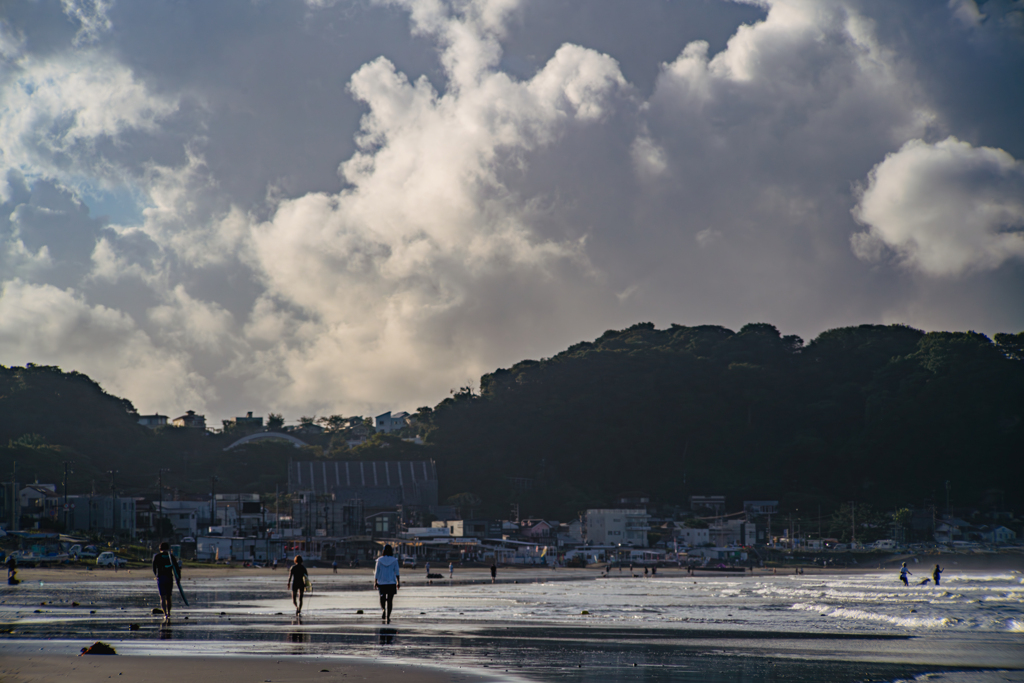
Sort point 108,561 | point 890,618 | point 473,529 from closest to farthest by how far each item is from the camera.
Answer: point 890,618 < point 108,561 < point 473,529

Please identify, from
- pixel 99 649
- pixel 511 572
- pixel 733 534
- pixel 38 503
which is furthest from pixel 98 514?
pixel 99 649

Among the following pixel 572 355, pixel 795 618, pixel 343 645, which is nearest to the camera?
pixel 343 645

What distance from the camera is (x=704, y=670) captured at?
1313cm

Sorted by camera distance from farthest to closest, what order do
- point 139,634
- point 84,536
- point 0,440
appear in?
point 0,440 < point 84,536 < point 139,634

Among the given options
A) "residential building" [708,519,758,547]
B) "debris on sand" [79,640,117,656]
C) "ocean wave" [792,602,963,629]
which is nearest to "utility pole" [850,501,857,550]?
"residential building" [708,519,758,547]

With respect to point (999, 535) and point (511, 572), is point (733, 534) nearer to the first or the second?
point (999, 535)

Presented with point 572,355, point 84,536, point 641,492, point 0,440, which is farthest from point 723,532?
point 0,440

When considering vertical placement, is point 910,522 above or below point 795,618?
below

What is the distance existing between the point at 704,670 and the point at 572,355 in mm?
171786

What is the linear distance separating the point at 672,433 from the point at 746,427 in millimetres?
15274

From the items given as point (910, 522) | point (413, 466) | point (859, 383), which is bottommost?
point (910, 522)

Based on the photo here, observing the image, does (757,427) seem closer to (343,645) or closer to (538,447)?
(538,447)

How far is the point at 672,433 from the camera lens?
550 feet

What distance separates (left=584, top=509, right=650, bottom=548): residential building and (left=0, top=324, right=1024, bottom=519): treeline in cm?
1724
